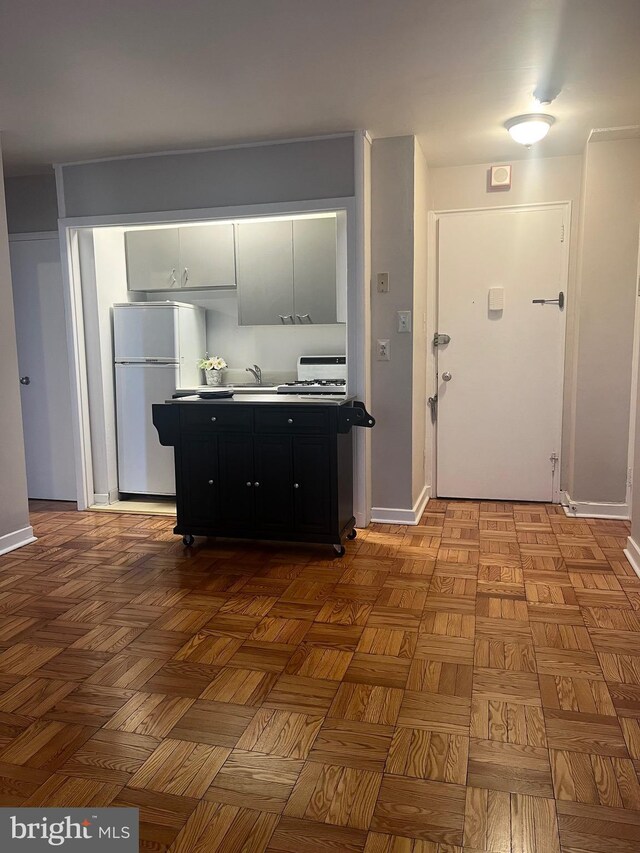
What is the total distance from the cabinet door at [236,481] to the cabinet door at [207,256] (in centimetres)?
147

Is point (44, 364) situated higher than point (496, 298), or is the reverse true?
point (496, 298)

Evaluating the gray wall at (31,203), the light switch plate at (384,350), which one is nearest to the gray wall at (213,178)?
the gray wall at (31,203)

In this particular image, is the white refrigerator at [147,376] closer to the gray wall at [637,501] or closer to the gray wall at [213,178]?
the gray wall at [213,178]

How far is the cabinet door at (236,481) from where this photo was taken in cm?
373

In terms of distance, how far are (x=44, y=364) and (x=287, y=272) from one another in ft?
6.34

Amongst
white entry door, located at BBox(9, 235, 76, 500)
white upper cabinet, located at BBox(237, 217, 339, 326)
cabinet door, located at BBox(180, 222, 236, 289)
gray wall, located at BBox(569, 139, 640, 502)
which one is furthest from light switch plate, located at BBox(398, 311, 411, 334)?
white entry door, located at BBox(9, 235, 76, 500)

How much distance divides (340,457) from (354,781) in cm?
Answer: 205

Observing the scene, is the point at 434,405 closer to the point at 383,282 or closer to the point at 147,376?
the point at 383,282

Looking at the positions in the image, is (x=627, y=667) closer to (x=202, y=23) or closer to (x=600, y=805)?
(x=600, y=805)

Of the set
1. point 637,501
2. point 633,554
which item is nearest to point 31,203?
point 637,501

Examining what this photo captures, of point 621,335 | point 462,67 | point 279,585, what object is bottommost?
point 279,585

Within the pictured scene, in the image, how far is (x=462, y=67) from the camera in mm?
2945

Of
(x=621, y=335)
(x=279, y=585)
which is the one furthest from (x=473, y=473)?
(x=279, y=585)

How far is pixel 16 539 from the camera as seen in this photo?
3877mm
